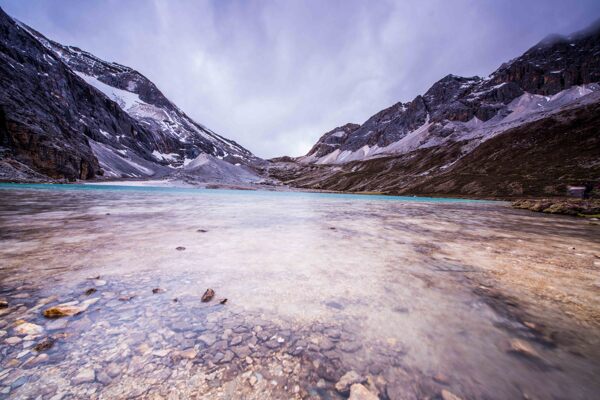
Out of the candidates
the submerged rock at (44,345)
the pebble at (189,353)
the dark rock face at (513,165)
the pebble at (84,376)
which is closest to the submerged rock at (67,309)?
the submerged rock at (44,345)

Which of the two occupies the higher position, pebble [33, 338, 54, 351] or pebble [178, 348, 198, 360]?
pebble [33, 338, 54, 351]

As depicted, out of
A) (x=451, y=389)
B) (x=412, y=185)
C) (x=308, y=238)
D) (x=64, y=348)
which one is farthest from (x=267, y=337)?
(x=412, y=185)

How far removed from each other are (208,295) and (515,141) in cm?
13812

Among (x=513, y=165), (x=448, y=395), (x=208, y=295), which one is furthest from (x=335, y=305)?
(x=513, y=165)

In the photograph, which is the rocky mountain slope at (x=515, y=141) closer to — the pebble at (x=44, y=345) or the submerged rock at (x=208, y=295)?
the submerged rock at (x=208, y=295)

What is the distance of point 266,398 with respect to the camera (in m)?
2.07

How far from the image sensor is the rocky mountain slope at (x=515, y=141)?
77.8 meters

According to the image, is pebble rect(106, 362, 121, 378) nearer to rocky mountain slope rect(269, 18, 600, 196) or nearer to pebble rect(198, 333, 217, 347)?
pebble rect(198, 333, 217, 347)

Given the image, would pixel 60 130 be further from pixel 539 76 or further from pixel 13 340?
pixel 539 76

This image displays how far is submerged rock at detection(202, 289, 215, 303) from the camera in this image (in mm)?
3718

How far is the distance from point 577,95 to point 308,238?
745 feet

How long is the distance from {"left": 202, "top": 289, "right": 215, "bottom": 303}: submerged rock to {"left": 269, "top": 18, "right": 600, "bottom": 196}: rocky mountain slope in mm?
88617

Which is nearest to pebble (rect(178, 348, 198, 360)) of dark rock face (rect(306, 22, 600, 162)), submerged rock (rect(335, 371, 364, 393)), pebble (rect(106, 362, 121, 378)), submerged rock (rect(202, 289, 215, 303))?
pebble (rect(106, 362, 121, 378))

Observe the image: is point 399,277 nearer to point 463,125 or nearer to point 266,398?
point 266,398
